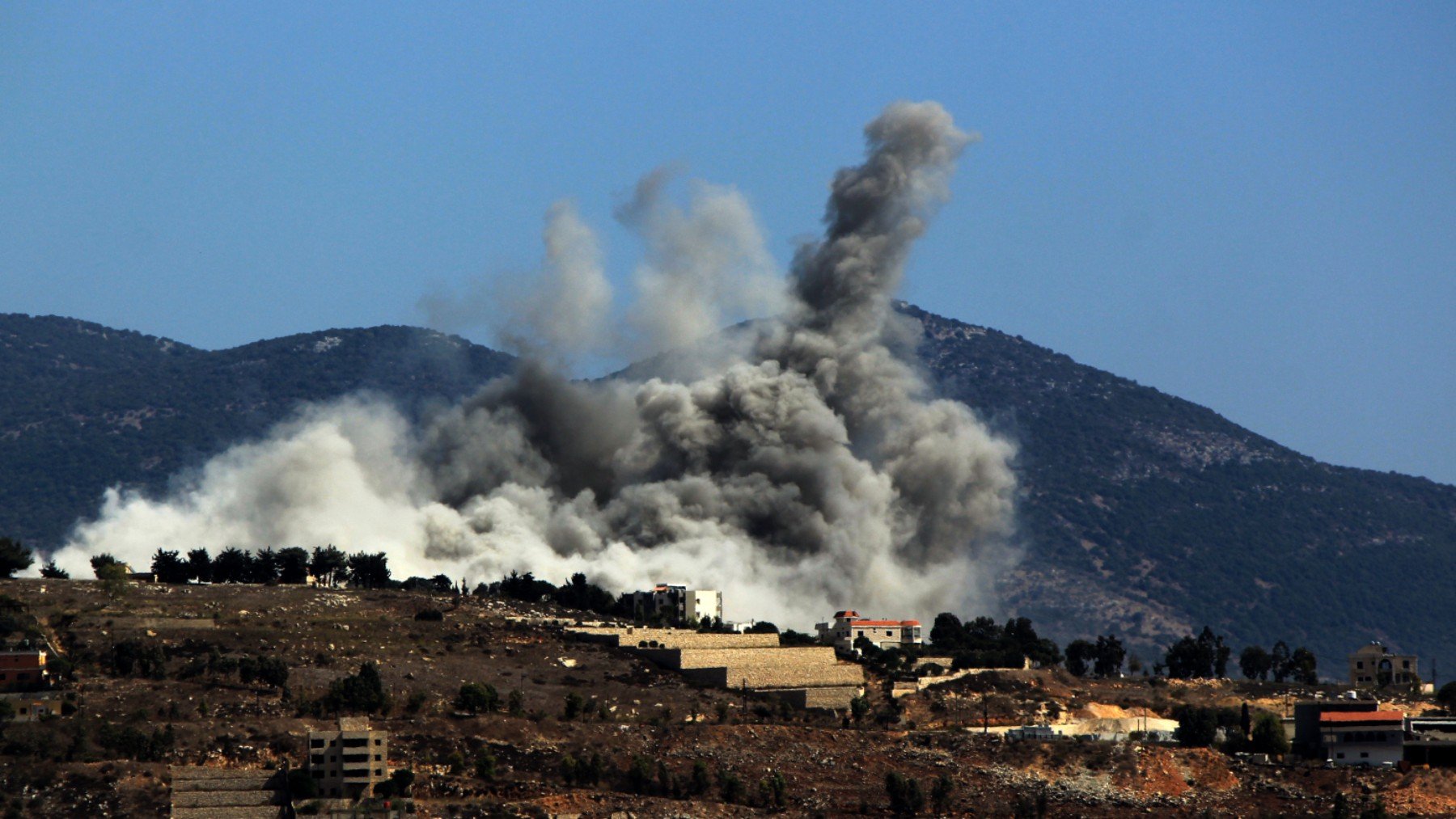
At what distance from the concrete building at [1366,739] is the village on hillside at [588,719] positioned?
0.33 ft

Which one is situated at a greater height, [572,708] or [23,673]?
[23,673]

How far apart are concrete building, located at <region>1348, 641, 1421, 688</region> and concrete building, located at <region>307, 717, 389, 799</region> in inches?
2630

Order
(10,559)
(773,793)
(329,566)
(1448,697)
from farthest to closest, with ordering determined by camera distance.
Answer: (329,566)
(10,559)
(1448,697)
(773,793)

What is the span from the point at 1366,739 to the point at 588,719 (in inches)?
1304

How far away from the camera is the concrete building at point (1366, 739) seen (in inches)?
3957

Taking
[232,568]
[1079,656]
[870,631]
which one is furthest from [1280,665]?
[232,568]

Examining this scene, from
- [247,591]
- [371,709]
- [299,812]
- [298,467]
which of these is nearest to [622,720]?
[371,709]

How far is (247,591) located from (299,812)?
36510 mm

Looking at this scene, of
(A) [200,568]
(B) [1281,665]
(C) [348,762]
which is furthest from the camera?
(B) [1281,665]

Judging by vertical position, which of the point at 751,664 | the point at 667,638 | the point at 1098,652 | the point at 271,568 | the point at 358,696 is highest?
the point at 271,568

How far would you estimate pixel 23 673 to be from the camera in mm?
92438

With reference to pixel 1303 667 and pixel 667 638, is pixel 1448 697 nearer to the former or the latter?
pixel 1303 667

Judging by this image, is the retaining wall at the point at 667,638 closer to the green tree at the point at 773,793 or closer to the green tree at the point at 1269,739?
the green tree at the point at 773,793

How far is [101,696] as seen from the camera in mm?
91750
